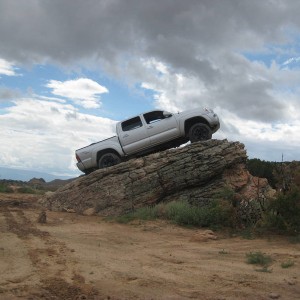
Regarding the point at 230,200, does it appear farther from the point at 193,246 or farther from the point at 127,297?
the point at 127,297

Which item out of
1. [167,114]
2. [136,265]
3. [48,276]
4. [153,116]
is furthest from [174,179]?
[48,276]

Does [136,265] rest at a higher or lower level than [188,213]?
lower

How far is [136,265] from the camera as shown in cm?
742

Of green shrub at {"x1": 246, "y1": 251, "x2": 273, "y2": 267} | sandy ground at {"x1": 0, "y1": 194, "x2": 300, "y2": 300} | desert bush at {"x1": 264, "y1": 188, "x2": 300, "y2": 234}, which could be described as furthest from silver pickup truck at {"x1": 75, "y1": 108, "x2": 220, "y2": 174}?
green shrub at {"x1": 246, "y1": 251, "x2": 273, "y2": 267}

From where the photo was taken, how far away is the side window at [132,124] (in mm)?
15955

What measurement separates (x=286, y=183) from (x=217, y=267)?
16.3 ft

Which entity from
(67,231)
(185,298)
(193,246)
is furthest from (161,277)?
(67,231)

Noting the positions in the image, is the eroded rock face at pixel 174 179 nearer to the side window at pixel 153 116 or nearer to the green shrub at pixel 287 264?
the side window at pixel 153 116

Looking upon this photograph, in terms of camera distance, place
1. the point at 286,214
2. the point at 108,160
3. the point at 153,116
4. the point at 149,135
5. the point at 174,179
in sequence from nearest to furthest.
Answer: the point at 286,214 → the point at 174,179 → the point at 149,135 → the point at 153,116 → the point at 108,160

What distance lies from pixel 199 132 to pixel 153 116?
5.97ft

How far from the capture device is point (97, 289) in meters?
5.85

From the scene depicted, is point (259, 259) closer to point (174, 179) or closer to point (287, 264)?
point (287, 264)

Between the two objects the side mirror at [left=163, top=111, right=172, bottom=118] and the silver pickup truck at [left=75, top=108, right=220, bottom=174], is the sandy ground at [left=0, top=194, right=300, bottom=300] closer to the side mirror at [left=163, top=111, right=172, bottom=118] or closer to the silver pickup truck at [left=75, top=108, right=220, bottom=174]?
the silver pickup truck at [left=75, top=108, right=220, bottom=174]

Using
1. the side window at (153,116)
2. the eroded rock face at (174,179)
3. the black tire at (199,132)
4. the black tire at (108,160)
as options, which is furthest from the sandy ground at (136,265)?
the side window at (153,116)
